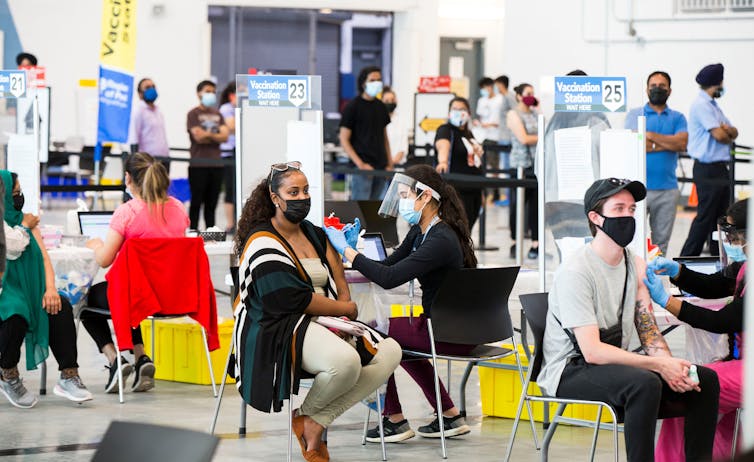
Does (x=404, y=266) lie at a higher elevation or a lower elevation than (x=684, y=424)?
higher

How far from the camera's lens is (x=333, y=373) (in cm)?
449

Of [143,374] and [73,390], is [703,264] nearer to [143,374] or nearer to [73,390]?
[143,374]

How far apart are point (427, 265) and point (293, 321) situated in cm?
68

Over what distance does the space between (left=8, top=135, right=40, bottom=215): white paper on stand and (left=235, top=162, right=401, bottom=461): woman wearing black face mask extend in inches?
90.7

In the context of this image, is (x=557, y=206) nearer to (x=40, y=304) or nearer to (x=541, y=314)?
(x=541, y=314)

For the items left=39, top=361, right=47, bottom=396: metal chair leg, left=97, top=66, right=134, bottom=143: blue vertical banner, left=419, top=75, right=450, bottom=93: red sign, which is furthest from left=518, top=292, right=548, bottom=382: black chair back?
left=419, top=75, right=450, bottom=93: red sign

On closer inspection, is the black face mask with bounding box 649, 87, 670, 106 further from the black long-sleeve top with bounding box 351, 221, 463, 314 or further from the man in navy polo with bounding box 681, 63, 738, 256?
the black long-sleeve top with bounding box 351, 221, 463, 314

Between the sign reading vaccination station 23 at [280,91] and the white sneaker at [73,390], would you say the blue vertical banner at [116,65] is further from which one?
the white sneaker at [73,390]

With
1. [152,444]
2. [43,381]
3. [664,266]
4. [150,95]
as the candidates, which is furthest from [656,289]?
[150,95]

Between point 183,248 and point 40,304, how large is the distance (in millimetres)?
656

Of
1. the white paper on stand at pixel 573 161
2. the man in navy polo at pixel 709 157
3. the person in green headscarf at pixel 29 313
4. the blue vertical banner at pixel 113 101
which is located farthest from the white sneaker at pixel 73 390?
the man in navy polo at pixel 709 157

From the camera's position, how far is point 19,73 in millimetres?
6922

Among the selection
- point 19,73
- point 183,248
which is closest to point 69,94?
point 19,73

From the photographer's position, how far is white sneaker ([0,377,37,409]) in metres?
5.55
